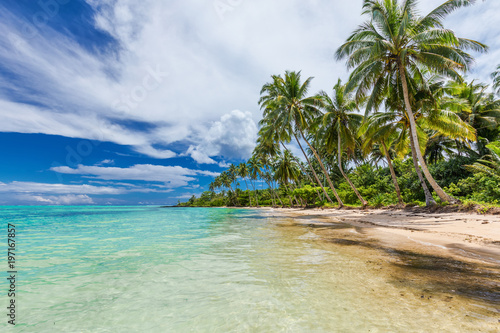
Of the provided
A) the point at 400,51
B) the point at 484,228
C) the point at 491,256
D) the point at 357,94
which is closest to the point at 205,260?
the point at 491,256

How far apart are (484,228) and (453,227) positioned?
92 centimetres

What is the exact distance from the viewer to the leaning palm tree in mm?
11719

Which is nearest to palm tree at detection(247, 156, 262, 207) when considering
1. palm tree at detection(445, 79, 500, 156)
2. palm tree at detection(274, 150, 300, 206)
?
palm tree at detection(274, 150, 300, 206)

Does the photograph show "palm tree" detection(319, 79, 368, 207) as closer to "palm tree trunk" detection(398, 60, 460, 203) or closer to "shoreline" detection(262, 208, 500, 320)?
"palm tree trunk" detection(398, 60, 460, 203)

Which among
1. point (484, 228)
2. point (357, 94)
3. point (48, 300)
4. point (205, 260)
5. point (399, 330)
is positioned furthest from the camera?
point (357, 94)

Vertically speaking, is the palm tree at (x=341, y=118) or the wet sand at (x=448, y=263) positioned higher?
the palm tree at (x=341, y=118)

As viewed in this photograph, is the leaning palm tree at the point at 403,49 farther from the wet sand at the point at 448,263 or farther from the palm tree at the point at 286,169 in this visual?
the palm tree at the point at 286,169

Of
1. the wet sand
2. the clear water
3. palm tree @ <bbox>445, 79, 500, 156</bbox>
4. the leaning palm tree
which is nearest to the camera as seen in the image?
the clear water

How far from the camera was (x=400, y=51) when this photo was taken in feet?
43.4

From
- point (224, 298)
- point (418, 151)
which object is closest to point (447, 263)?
point (224, 298)

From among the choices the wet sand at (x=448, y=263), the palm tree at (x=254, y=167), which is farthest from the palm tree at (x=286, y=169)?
the wet sand at (x=448, y=263)

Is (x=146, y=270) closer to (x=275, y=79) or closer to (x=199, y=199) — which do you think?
(x=275, y=79)

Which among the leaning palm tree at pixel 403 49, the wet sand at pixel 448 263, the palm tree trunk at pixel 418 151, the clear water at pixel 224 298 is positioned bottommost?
the wet sand at pixel 448 263

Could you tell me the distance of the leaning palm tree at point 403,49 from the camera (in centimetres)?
1172
